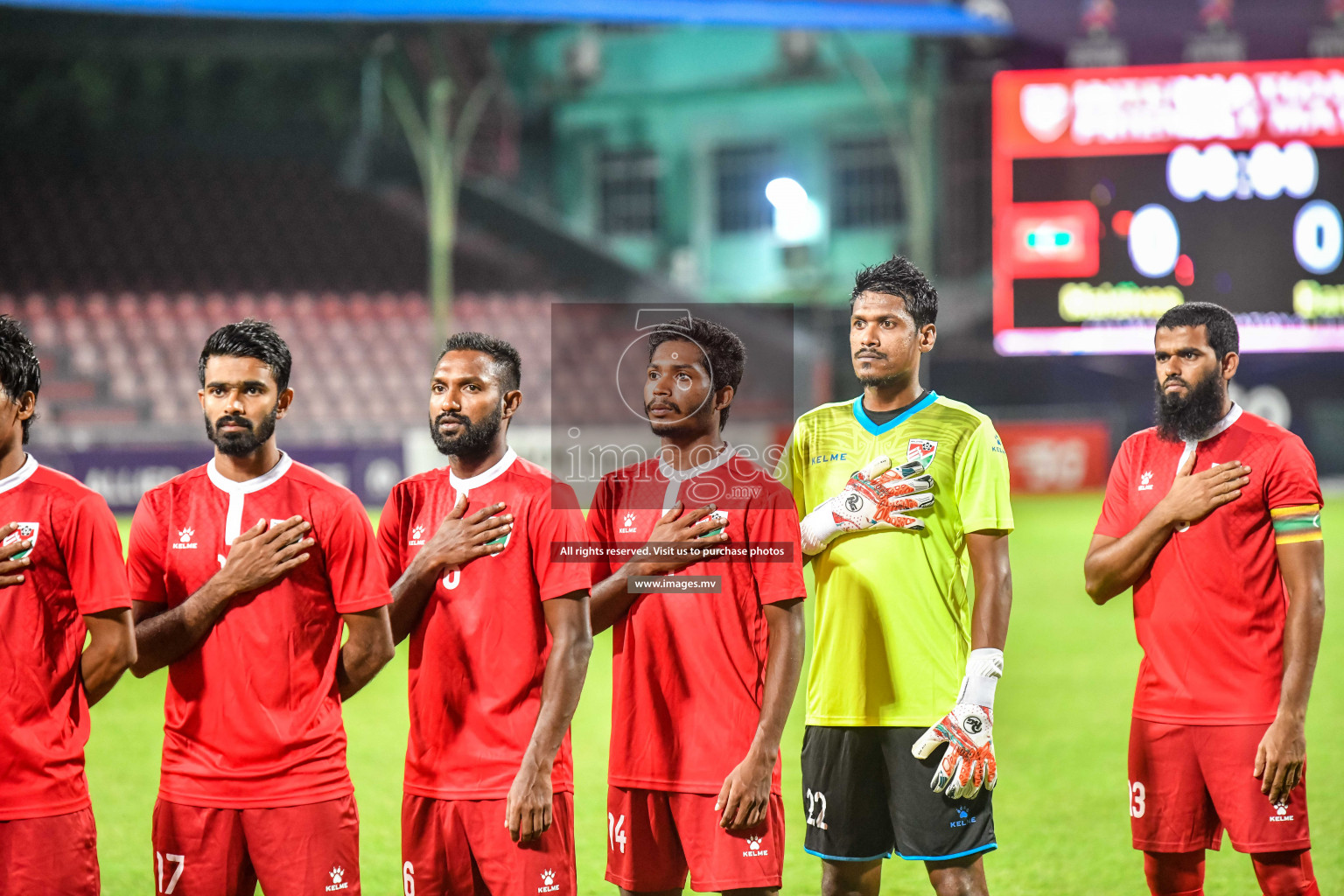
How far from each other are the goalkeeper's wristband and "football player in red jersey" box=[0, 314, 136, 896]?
88.1 inches

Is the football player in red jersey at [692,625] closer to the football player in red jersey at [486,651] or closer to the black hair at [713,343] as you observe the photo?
the black hair at [713,343]

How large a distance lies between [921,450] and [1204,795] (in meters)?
1.38

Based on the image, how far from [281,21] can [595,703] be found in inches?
844

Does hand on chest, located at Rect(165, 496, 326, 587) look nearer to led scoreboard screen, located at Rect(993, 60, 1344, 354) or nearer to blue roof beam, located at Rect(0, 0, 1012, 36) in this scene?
led scoreboard screen, located at Rect(993, 60, 1344, 354)

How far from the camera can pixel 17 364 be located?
343 cm

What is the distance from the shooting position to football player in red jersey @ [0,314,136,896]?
130 inches

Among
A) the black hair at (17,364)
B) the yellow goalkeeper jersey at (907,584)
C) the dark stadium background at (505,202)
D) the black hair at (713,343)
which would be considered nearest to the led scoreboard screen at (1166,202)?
the dark stadium background at (505,202)

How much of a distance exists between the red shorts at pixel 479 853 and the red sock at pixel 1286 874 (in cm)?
208

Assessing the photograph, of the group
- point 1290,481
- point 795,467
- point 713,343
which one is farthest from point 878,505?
point 1290,481

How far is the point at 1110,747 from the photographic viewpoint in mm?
8211

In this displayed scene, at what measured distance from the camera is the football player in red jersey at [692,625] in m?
3.71

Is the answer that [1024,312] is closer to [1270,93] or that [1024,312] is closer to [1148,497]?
[1270,93]

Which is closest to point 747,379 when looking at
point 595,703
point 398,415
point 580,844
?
point 398,415

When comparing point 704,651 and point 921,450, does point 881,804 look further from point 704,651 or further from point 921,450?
point 921,450
